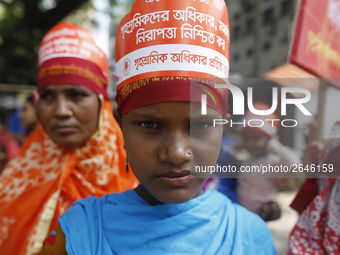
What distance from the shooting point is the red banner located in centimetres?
154

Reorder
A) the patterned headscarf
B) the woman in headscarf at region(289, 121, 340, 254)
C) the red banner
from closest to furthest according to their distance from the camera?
the woman in headscarf at region(289, 121, 340, 254) → the red banner → the patterned headscarf

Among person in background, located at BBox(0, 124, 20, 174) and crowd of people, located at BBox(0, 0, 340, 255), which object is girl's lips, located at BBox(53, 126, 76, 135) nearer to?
crowd of people, located at BBox(0, 0, 340, 255)

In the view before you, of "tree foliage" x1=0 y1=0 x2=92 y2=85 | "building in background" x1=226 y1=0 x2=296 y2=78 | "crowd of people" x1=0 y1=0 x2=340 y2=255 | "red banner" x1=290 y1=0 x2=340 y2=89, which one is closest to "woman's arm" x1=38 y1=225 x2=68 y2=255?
"crowd of people" x1=0 y1=0 x2=340 y2=255

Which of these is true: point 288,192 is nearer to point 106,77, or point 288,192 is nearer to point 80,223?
point 106,77

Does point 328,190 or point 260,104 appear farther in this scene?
point 328,190

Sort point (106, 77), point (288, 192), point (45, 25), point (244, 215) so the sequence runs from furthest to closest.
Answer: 1. point (45, 25)
2. point (288, 192)
3. point (106, 77)
4. point (244, 215)

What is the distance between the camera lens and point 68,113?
1.71 metres

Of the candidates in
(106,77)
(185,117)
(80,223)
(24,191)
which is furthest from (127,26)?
(24,191)

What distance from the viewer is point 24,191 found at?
1.82 m

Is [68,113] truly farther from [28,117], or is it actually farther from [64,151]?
[28,117]

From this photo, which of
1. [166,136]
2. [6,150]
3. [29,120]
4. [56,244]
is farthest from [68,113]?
[6,150]

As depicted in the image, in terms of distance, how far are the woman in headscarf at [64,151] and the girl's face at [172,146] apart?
895 millimetres

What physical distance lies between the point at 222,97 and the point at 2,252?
1.69m

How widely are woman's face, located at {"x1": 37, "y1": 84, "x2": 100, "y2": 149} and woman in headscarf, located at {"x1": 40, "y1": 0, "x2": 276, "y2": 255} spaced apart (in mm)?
705
